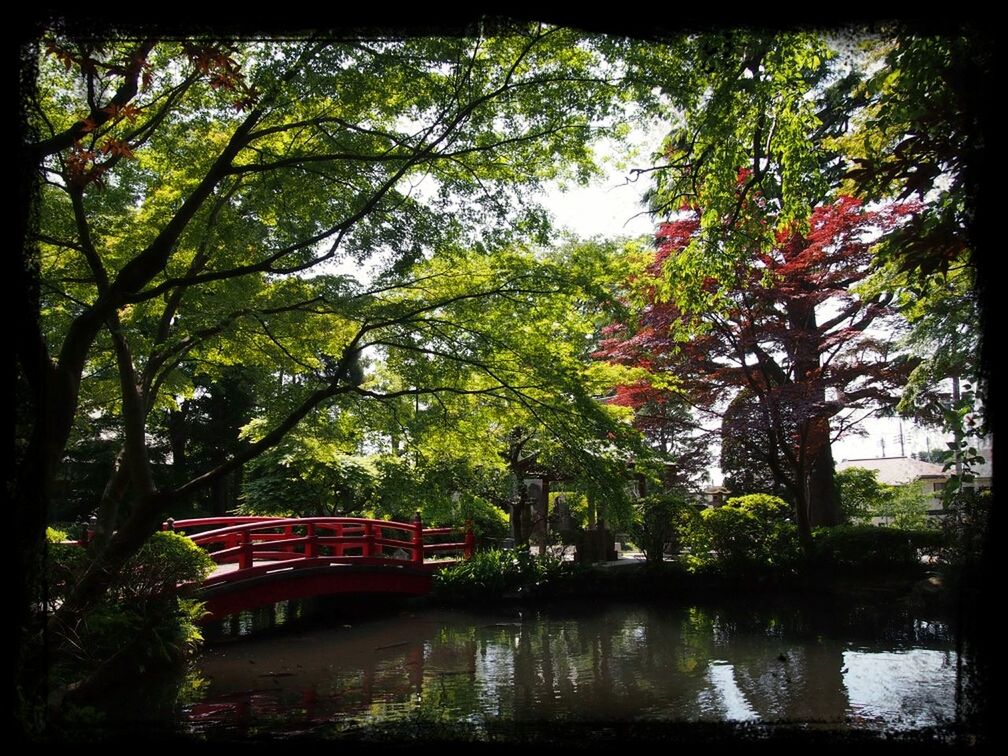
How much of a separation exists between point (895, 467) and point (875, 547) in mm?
11741

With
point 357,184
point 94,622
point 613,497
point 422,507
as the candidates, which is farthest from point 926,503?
point 94,622

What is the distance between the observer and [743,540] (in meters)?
12.8

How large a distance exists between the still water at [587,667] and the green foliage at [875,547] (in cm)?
156

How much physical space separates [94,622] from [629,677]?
5375 millimetres

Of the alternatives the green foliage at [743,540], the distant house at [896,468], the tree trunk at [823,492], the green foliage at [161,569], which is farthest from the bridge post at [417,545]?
the distant house at [896,468]

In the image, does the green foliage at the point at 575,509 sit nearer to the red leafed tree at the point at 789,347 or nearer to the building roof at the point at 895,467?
the red leafed tree at the point at 789,347

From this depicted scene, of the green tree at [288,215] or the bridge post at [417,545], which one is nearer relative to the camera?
the green tree at [288,215]

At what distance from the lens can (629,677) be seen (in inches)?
280

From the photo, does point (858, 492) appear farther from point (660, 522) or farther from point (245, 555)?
point (245, 555)

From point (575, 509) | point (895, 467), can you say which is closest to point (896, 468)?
point (895, 467)

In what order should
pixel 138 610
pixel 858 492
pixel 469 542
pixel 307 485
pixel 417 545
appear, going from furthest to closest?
pixel 858 492 < pixel 307 485 < pixel 469 542 < pixel 417 545 < pixel 138 610

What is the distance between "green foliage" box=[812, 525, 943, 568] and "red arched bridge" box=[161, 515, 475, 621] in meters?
7.17

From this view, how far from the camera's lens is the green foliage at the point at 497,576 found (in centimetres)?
1254

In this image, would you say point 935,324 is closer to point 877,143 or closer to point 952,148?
point 877,143
